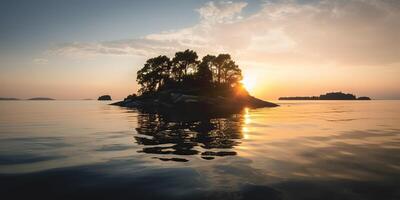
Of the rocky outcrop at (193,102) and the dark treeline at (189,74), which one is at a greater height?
the dark treeline at (189,74)

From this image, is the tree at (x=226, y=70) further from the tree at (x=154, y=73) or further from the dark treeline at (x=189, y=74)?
the tree at (x=154, y=73)

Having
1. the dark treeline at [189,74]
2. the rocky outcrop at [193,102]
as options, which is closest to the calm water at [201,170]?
the rocky outcrop at [193,102]

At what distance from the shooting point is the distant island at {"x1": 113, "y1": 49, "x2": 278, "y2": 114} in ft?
267

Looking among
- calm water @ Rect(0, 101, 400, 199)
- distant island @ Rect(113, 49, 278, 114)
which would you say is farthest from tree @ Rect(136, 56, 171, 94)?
calm water @ Rect(0, 101, 400, 199)

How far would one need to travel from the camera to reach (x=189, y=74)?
97562mm

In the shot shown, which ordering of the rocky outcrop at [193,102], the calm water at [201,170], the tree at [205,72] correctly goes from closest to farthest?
the calm water at [201,170], the rocky outcrop at [193,102], the tree at [205,72]

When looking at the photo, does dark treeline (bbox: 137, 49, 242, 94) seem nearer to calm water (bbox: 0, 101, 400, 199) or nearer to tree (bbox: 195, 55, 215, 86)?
tree (bbox: 195, 55, 215, 86)

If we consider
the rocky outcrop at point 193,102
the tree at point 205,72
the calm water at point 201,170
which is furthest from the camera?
the tree at point 205,72

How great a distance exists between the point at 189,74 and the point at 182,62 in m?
6.89

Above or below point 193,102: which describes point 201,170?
below

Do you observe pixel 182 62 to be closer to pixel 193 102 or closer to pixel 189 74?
pixel 189 74

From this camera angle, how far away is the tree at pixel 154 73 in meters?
103

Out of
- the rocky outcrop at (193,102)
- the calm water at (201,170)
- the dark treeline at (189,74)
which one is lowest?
the calm water at (201,170)

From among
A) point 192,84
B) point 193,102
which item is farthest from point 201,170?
point 192,84
